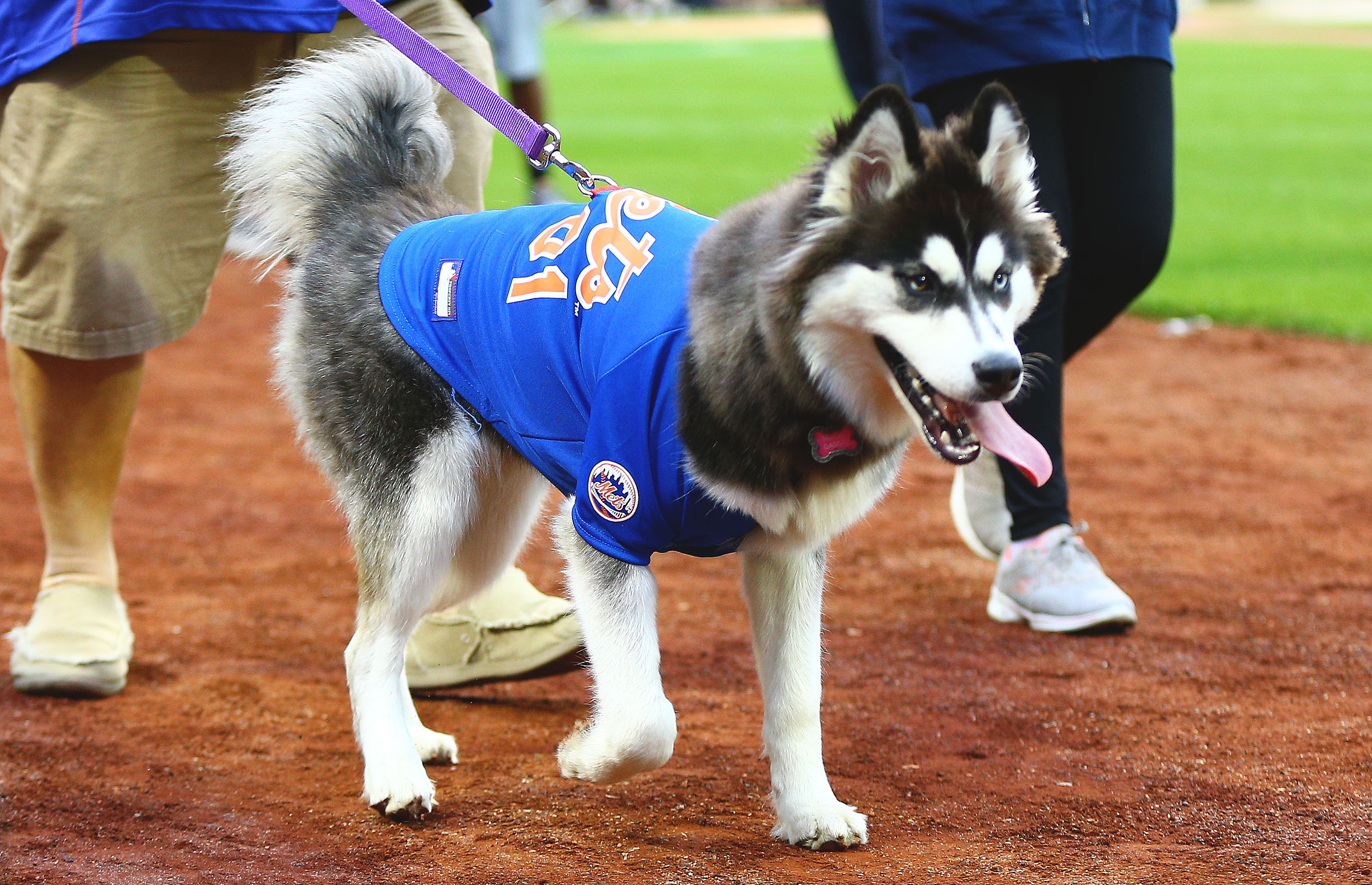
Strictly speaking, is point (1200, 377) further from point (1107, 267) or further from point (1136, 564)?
point (1107, 267)

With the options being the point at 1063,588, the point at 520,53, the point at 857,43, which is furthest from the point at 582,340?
the point at 520,53

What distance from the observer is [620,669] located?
2.78 metres

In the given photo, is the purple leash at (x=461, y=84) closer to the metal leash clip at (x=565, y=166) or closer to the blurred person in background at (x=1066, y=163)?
the metal leash clip at (x=565, y=166)

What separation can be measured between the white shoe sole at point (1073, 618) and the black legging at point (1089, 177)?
1.22 ft

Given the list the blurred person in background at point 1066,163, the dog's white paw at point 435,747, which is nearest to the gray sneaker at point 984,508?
the blurred person in background at point 1066,163

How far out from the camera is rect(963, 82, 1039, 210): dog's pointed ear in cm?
251

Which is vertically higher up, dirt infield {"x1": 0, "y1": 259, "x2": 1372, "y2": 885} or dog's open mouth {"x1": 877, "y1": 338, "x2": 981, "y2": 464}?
dog's open mouth {"x1": 877, "y1": 338, "x2": 981, "y2": 464}

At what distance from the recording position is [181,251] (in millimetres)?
3703

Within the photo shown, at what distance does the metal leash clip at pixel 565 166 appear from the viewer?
3289 millimetres

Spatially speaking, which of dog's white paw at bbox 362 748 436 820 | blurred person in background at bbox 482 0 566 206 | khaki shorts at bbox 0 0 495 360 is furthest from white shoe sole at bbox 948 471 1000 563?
blurred person in background at bbox 482 0 566 206

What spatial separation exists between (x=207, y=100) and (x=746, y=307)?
178 cm

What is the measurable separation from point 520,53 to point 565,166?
6726 millimetres

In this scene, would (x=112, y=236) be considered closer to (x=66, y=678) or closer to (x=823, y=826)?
(x=66, y=678)

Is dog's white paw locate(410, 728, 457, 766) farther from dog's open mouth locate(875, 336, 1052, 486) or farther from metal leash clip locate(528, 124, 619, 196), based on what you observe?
dog's open mouth locate(875, 336, 1052, 486)
